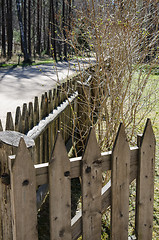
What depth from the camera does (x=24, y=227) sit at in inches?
65.6

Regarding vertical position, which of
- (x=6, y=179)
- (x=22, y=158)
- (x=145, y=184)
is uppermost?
(x=22, y=158)

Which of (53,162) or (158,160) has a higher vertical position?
(53,162)

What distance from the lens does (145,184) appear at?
2.00 metres

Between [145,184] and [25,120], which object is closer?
[145,184]

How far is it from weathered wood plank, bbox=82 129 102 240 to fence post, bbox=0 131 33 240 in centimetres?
37

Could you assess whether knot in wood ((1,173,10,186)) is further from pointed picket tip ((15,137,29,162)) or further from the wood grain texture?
pointed picket tip ((15,137,29,162))

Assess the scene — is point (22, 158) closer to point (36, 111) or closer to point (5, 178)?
point (5, 178)

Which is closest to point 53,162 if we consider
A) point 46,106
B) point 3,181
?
point 3,181

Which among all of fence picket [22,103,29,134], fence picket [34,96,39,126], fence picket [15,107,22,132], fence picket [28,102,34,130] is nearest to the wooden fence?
fence picket [15,107,22,132]

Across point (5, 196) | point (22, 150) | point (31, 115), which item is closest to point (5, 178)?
point (5, 196)

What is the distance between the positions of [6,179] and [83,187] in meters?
0.46

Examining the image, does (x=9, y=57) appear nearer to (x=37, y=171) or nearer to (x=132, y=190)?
(x=132, y=190)

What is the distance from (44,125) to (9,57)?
69.1ft

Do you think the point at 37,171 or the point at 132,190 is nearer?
the point at 37,171
